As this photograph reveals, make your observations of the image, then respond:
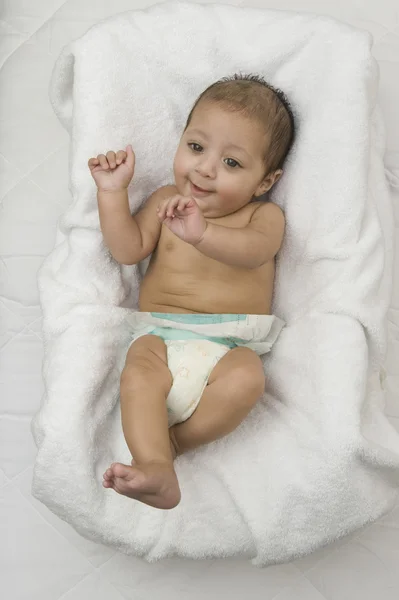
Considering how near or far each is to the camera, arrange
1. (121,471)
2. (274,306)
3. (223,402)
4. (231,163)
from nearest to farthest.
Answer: (121,471) < (223,402) < (231,163) < (274,306)

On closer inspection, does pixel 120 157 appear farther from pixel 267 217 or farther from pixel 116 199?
pixel 267 217

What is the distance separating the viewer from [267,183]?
1.41 m

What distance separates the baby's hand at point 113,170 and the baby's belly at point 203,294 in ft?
0.58

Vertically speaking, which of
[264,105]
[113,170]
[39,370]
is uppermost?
[264,105]

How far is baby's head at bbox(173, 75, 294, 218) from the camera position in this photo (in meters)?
1.32

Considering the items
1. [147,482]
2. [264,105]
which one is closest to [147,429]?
[147,482]

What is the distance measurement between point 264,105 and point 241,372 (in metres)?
0.47

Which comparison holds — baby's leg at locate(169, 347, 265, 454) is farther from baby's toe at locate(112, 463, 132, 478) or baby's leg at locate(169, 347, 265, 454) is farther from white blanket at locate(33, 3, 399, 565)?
baby's toe at locate(112, 463, 132, 478)

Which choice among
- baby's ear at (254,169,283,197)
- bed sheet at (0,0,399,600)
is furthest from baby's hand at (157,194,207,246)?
bed sheet at (0,0,399,600)

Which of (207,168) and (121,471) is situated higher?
(207,168)

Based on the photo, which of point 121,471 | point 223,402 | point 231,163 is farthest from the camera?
point 231,163

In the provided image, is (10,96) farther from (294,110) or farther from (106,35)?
(294,110)

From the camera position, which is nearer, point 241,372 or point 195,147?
point 241,372


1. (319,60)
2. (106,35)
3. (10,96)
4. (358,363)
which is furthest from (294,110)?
(10,96)
